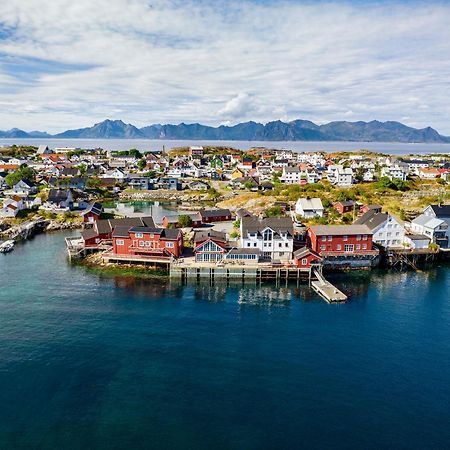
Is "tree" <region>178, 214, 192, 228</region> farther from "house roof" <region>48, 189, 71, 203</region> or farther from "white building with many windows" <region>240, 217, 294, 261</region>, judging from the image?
"house roof" <region>48, 189, 71, 203</region>

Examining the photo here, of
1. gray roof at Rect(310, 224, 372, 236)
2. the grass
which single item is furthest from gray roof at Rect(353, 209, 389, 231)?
the grass

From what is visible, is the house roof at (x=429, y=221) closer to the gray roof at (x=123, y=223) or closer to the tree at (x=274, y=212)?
the tree at (x=274, y=212)

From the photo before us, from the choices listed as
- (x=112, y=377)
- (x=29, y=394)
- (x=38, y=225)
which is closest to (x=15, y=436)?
(x=29, y=394)

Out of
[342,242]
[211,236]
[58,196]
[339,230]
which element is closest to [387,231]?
[339,230]

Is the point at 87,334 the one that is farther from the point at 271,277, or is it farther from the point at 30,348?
the point at 271,277

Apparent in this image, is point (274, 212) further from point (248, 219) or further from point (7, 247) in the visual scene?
point (7, 247)

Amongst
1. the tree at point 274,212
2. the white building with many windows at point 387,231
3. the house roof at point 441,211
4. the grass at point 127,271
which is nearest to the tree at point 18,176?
the grass at point 127,271
